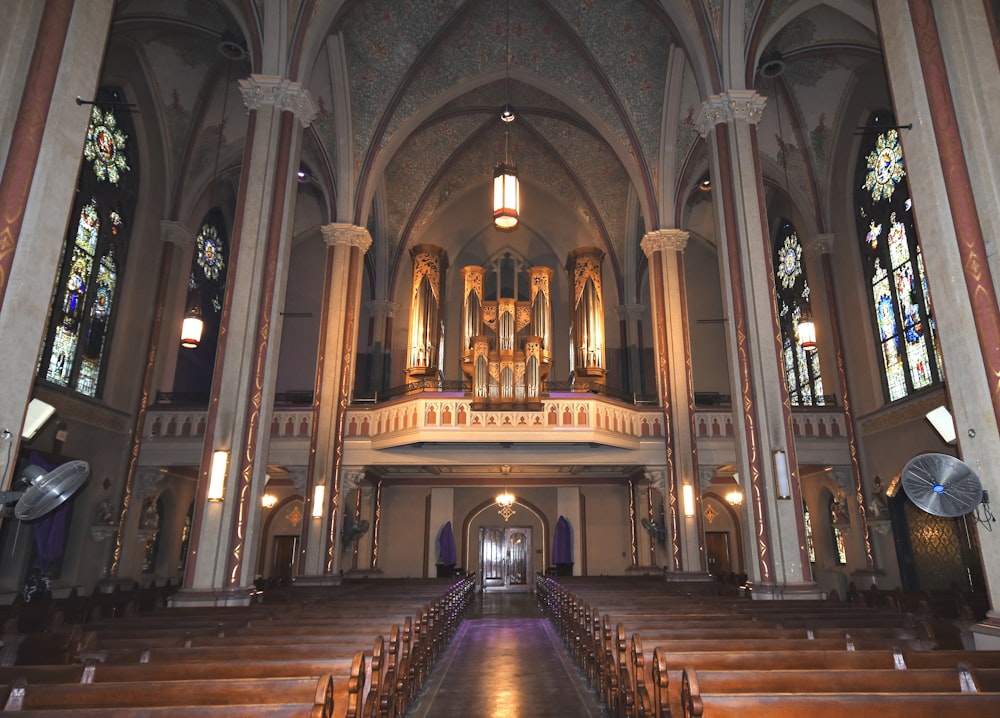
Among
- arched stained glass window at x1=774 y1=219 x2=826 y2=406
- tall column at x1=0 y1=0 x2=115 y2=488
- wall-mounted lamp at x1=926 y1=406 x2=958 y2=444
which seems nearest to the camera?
tall column at x1=0 y1=0 x2=115 y2=488

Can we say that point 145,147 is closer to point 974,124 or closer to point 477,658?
point 477,658

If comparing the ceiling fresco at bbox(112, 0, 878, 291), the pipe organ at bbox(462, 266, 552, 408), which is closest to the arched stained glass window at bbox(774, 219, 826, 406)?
the ceiling fresco at bbox(112, 0, 878, 291)

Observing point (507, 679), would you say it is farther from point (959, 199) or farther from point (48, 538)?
point (48, 538)

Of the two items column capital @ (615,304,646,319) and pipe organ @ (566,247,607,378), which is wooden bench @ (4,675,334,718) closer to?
pipe organ @ (566,247,607,378)

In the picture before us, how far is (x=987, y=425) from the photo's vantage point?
514cm

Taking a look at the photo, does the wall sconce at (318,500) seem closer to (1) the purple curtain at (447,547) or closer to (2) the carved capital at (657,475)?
(1) the purple curtain at (447,547)

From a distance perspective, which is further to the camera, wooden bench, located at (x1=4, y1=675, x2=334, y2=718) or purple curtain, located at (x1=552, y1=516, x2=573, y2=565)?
purple curtain, located at (x1=552, y1=516, x2=573, y2=565)

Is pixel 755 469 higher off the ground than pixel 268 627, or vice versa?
pixel 755 469

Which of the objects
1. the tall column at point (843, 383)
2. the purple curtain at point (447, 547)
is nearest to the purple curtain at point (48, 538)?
the purple curtain at point (447, 547)

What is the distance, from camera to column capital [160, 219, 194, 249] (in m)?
15.9

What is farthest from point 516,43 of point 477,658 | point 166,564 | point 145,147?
point 166,564

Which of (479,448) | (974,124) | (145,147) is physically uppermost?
(145,147)

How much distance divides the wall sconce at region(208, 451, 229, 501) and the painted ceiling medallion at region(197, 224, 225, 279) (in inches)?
428

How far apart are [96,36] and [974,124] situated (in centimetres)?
764
